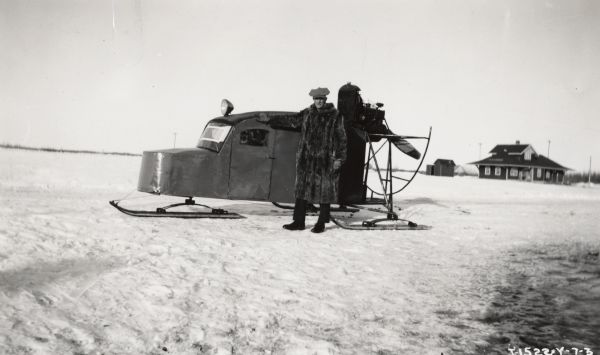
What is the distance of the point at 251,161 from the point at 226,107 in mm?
1493

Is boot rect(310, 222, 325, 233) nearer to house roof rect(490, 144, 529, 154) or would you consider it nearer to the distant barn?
house roof rect(490, 144, 529, 154)

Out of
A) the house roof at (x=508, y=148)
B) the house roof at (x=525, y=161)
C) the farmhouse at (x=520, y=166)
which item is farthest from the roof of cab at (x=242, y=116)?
the house roof at (x=508, y=148)

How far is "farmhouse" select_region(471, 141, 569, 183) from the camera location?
56.8 meters

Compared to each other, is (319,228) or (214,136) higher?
(214,136)

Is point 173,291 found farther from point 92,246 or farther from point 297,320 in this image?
point 92,246

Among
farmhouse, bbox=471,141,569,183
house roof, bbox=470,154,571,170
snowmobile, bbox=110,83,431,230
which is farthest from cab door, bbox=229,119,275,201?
house roof, bbox=470,154,571,170

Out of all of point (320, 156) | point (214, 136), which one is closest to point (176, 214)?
point (214, 136)

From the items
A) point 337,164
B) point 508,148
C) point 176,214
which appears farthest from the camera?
point 508,148

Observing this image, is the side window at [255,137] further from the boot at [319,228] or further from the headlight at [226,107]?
the boot at [319,228]

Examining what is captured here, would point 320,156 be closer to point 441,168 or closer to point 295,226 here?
point 295,226

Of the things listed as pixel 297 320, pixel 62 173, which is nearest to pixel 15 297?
pixel 297 320

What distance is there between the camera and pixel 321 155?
692 centimetres

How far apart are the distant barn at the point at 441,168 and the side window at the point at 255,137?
6295 centimetres

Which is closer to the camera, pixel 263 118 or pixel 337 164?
pixel 337 164
